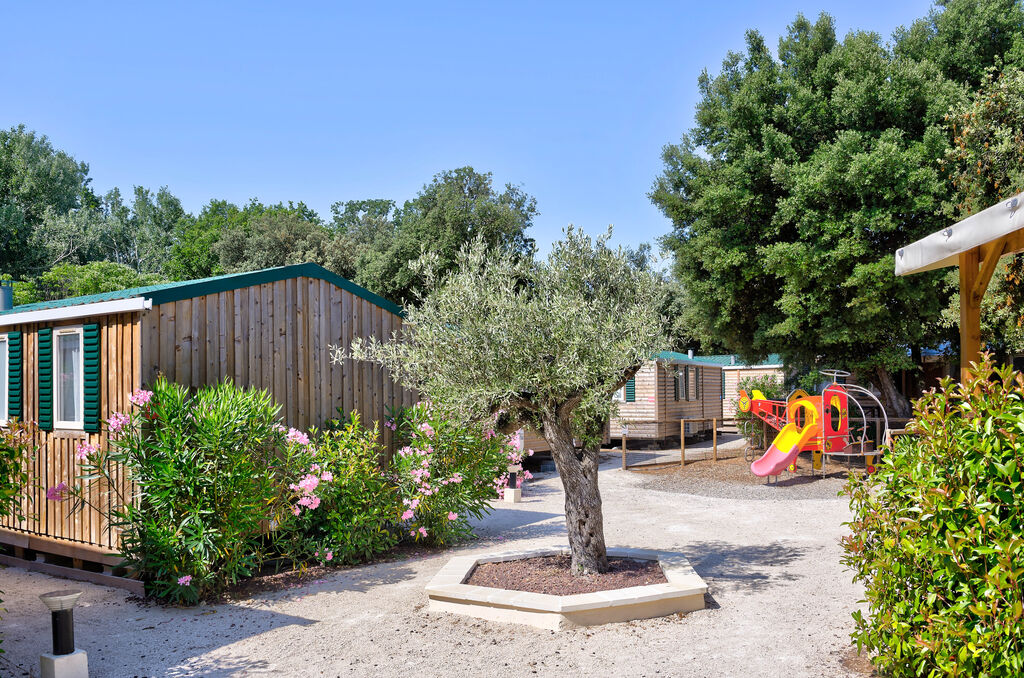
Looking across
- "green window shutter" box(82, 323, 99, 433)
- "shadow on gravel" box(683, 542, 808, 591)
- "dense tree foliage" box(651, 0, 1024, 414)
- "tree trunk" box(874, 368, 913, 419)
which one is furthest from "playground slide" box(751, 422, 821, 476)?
"green window shutter" box(82, 323, 99, 433)

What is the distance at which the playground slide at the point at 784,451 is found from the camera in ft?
43.3

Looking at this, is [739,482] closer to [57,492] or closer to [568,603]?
[568,603]

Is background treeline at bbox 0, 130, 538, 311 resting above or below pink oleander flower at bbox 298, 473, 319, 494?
above

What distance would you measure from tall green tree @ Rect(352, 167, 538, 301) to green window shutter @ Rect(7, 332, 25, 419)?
819 inches

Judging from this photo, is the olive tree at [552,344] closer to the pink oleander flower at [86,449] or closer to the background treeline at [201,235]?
the pink oleander flower at [86,449]

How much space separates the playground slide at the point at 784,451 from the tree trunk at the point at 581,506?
783cm

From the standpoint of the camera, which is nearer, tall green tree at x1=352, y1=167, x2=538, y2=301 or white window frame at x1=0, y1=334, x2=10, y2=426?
white window frame at x1=0, y1=334, x2=10, y2=426

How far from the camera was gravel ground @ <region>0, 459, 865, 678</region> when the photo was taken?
466 cm

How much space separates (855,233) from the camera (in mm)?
13430

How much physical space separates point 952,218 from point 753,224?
3626mm

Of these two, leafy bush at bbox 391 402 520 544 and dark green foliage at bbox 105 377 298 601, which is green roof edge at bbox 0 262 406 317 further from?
leafy bush at bbox 391 402 520 544

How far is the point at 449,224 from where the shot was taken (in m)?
30.7

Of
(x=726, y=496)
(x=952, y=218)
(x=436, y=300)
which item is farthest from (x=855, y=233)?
(x=436, y=300)

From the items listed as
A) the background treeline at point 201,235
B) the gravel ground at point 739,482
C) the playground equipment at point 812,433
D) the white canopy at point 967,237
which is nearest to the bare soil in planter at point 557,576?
the white canopy at point 967,237
